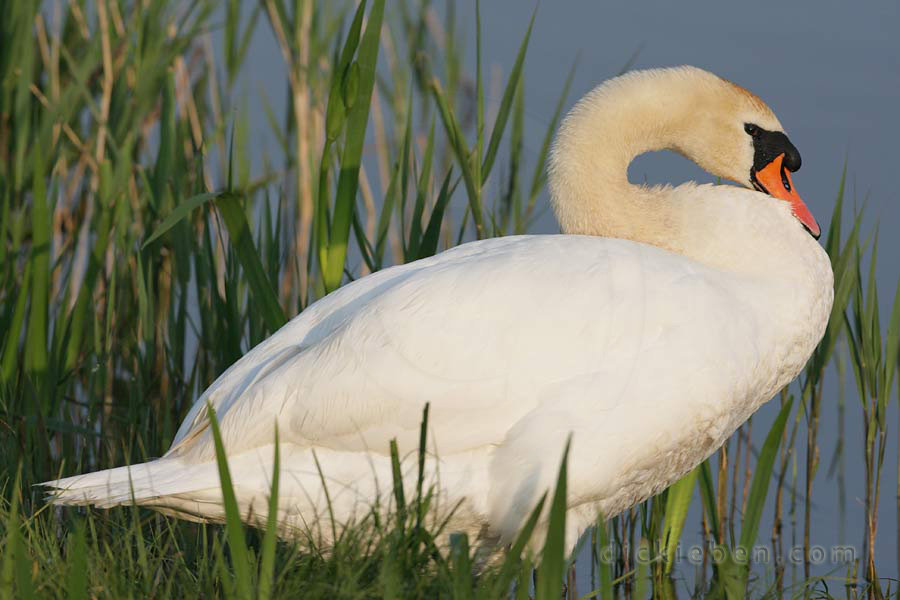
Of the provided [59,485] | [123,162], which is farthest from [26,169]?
[59,485]

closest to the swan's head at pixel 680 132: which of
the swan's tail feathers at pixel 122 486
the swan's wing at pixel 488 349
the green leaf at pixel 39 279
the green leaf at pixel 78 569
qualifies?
the swan's wing at pixel 488 349

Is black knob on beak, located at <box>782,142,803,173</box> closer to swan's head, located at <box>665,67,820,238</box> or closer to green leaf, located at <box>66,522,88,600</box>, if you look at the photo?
swan's head, located at <box>665,67,820,238</box>

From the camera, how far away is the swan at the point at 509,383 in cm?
239

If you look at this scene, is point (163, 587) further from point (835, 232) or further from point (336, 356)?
point (835, 232)

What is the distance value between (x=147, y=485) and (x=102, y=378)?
112 cm

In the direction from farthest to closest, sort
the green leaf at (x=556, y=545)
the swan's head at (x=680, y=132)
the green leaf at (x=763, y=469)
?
the swan's head at (x=680, y=132) → the green leaf at (x=763, y=469) → the green leaf at (x=556, y=545)

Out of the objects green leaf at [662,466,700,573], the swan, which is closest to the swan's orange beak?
the swan

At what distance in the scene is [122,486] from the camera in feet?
8.04

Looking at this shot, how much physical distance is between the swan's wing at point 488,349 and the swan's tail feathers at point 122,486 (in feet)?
0.30

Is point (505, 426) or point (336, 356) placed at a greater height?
point (336, 356)

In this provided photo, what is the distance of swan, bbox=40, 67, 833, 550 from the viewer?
2.39m

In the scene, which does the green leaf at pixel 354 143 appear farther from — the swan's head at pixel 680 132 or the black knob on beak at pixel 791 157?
the black knob on beak at pixel 791 157

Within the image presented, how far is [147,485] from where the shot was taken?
247cm

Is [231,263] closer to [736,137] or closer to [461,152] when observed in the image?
[461,152]
